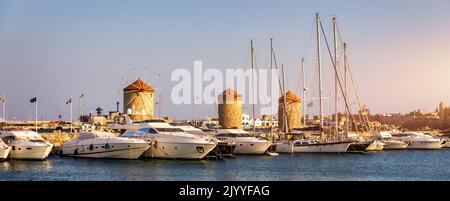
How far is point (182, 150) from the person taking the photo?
44.6 meters

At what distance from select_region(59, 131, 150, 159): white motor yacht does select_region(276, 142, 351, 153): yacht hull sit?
1823 cm

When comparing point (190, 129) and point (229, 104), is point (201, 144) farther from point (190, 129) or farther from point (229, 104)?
point (229, 104)

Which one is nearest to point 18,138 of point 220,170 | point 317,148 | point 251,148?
point 220,170

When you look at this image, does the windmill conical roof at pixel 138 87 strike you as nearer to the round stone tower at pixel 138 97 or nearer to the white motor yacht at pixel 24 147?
the round stone tower at pixel 138 97

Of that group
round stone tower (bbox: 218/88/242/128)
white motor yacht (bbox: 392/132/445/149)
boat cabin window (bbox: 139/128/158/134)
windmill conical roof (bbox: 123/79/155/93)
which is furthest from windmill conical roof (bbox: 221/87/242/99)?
boat cabin window (bbox: 139/128/158/134)

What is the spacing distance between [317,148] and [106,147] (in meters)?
21.5

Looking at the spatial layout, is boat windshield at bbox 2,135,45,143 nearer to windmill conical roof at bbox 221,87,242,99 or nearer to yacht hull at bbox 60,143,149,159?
yacht hull at bbox 60,143,149,159

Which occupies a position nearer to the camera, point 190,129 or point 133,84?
point 190,129

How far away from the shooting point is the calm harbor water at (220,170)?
115 feet
